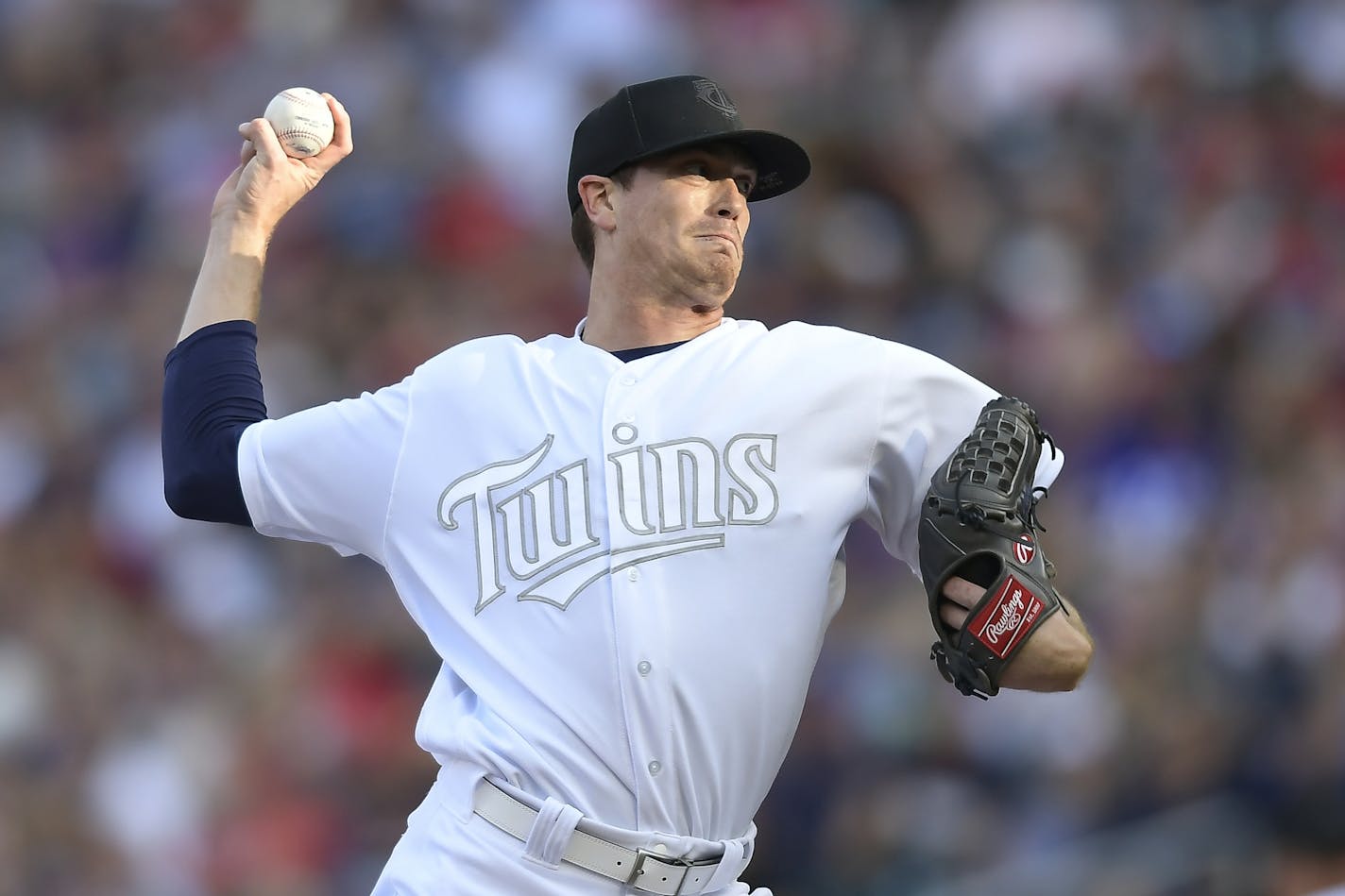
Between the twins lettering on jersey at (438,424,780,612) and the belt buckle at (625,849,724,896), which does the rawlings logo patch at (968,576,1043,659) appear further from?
the belt buckle at (625,849,724,896)

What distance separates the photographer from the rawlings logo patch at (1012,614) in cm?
256

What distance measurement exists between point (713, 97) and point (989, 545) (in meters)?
0.94

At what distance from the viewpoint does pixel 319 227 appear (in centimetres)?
750

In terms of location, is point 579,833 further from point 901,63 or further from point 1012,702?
point 901,63

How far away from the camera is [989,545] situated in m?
2.57

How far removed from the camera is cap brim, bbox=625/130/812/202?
9.70 ft

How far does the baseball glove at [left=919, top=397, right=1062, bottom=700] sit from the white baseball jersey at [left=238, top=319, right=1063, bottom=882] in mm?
165

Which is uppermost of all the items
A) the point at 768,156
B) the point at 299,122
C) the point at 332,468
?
the point at 299,122

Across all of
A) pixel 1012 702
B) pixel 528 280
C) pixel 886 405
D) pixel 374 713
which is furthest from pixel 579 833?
pixel 528 280

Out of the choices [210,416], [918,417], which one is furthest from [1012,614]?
[210,416]

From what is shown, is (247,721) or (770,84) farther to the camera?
(770,84)

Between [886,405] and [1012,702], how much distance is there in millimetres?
2997

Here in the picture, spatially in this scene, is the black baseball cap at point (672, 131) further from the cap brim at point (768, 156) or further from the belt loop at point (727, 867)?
the belt loop at point (727, 867)

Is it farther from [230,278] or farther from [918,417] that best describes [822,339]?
[230,278]
